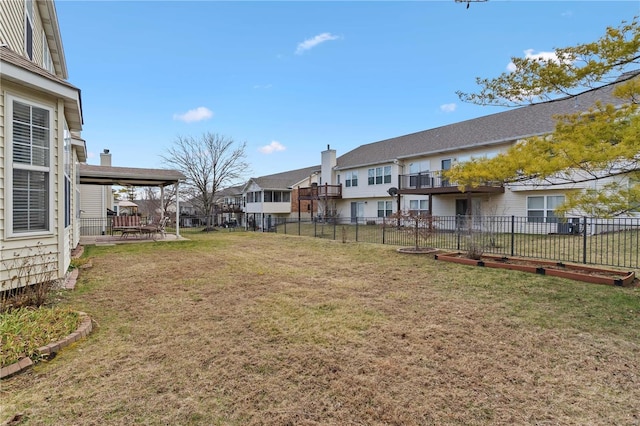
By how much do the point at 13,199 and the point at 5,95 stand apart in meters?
1.43

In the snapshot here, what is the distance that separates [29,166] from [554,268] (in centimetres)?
1045

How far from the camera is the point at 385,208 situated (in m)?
25.5

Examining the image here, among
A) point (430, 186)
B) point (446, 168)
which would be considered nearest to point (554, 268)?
point (430, 186)

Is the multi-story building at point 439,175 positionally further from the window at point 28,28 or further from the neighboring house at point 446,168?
the window at point 28,28

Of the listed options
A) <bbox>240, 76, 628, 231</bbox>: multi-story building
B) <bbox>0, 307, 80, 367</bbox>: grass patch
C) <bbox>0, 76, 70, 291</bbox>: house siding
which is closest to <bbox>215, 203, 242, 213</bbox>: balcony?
<bbox>240, 76, 628, 231</bbox>: multi-story building

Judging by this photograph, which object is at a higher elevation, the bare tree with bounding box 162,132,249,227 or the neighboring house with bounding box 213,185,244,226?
the bare tree with bounding box 162,132,249,227

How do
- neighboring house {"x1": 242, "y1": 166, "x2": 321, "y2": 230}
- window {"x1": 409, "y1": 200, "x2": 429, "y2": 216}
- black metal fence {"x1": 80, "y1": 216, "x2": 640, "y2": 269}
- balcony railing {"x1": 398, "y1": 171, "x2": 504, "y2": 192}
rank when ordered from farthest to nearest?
neighboring house {"x1": 242, "y1": 166, "x2": 321, "y2": 230} → window {"x1": 409, "y1": 200, "x2": 429, "y2": 216} → balcony railing {"x1": 398, "y1": 171, "x2": 504, "y2": 192} → black metal fence {"x1": 80, "y1": 216, "x2": 640, "y2": 269}

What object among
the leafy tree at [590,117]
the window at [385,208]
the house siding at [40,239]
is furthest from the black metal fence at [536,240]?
the house siding at [40,239]

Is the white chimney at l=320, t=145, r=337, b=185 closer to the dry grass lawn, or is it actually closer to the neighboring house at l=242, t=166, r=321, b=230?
the neighboring house at l=242, t=166, r=321, b=230

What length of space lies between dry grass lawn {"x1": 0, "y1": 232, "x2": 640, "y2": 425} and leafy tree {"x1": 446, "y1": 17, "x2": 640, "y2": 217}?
184 cm

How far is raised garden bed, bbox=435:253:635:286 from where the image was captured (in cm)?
654

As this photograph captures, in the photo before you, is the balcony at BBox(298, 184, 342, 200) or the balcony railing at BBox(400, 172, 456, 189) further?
the balcony at BBox(298, 184, 342, 200)

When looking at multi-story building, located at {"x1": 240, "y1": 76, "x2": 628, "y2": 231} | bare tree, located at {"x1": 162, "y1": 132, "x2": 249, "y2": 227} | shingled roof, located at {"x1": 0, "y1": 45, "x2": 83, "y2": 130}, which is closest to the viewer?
shingled roof, located at {"x1": 0, "y1": 45, "x2": 83, "y2": 130}

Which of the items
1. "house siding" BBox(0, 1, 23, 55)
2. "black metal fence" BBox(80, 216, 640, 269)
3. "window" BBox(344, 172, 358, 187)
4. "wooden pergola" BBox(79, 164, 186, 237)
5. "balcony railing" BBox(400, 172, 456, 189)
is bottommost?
"black metal fence" BBox(80, 216, 640, 269)
